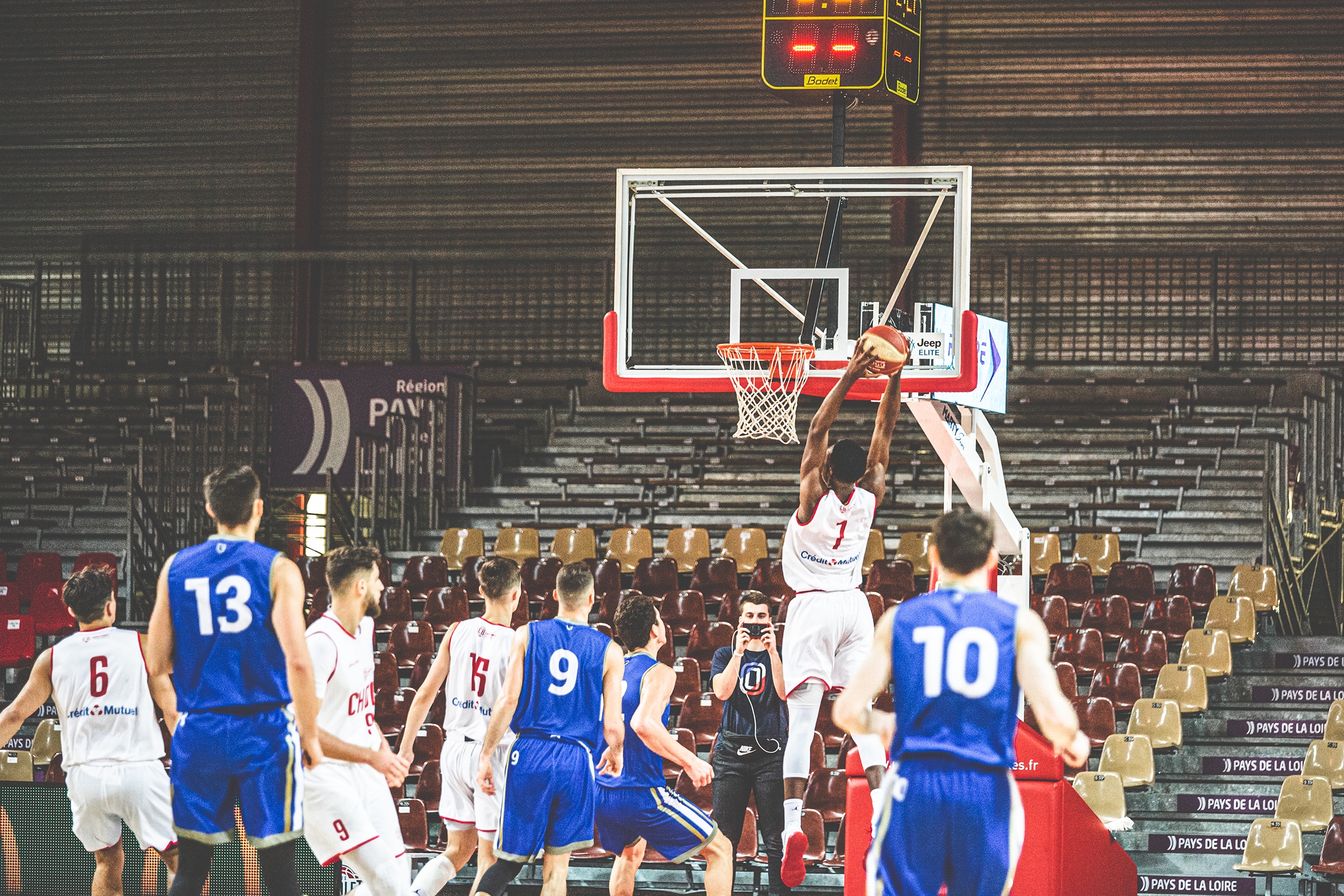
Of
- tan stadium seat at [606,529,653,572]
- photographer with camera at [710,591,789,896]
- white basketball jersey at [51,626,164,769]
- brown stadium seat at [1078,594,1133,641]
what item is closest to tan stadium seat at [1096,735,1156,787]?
brown stadium seat at [1078,594,1133,641]

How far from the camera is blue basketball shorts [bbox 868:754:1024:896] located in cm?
549

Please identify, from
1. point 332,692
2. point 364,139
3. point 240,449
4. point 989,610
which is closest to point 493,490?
point 240,449

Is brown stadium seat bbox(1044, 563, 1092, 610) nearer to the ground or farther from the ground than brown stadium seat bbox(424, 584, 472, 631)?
farther from the ground

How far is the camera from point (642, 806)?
8.35 metres

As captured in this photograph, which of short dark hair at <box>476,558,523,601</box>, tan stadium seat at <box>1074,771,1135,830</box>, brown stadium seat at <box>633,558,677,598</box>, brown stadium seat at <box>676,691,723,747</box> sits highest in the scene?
short dark hair at <box>476,558,523,601</box>

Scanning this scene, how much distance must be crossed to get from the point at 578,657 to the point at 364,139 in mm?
15020

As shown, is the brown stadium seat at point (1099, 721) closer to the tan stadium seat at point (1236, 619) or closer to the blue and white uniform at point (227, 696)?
the tan stadium seat at point (1236, 619)

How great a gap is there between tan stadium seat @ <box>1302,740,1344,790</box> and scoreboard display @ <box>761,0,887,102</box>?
19.2ft

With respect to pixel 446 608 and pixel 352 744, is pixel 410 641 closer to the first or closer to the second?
pixel 446 608

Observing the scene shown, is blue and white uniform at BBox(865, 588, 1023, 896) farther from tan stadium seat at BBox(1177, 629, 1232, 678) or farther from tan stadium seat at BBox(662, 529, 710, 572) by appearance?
tan stadium seat at BBox(662, 529, 710, 572)

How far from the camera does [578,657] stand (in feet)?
25.0

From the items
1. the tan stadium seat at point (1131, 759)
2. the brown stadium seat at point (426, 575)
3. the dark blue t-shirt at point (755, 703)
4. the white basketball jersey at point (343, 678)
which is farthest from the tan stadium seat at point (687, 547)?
the white basketball jersey at point (343, 678)

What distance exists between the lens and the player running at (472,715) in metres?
8.25

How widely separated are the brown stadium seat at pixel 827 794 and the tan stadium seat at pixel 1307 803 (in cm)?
307
